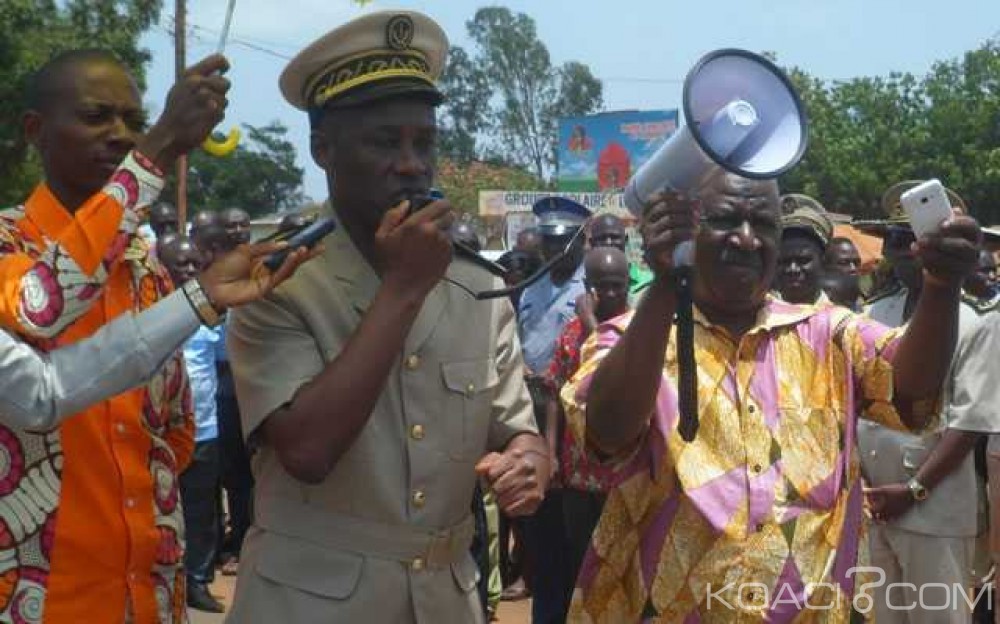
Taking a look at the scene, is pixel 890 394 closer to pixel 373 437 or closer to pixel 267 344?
pixel 373 437

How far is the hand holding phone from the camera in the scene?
234 centimetres

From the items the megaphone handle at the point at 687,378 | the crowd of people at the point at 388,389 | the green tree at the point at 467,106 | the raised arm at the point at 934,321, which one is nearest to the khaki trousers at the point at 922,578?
the crowd of people at the point at 388,389

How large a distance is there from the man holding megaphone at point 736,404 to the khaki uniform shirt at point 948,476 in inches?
Result: 70.3

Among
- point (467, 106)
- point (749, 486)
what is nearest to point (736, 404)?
point (749, 486)

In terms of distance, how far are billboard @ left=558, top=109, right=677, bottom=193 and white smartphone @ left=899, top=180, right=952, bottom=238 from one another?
3102 centimetres

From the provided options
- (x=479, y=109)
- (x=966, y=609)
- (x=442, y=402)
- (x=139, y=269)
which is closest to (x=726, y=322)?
(x=442, y=402)

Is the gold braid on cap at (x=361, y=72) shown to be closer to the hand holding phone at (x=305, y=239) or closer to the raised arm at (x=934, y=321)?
the hand holding phone at (x=305, y=239)

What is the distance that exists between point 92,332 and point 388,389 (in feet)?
2.53

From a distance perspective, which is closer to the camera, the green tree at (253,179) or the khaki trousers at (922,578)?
the khaki trousers at (922,578)

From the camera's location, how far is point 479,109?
80438 mm

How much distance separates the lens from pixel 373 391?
2.31 meters

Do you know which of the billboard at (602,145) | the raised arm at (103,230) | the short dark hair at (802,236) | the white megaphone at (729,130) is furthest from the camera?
the billboard at (602,145)

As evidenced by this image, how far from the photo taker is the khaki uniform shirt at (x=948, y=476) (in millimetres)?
4844

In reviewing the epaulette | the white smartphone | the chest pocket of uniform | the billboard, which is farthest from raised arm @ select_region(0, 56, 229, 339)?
Result: the billboard
